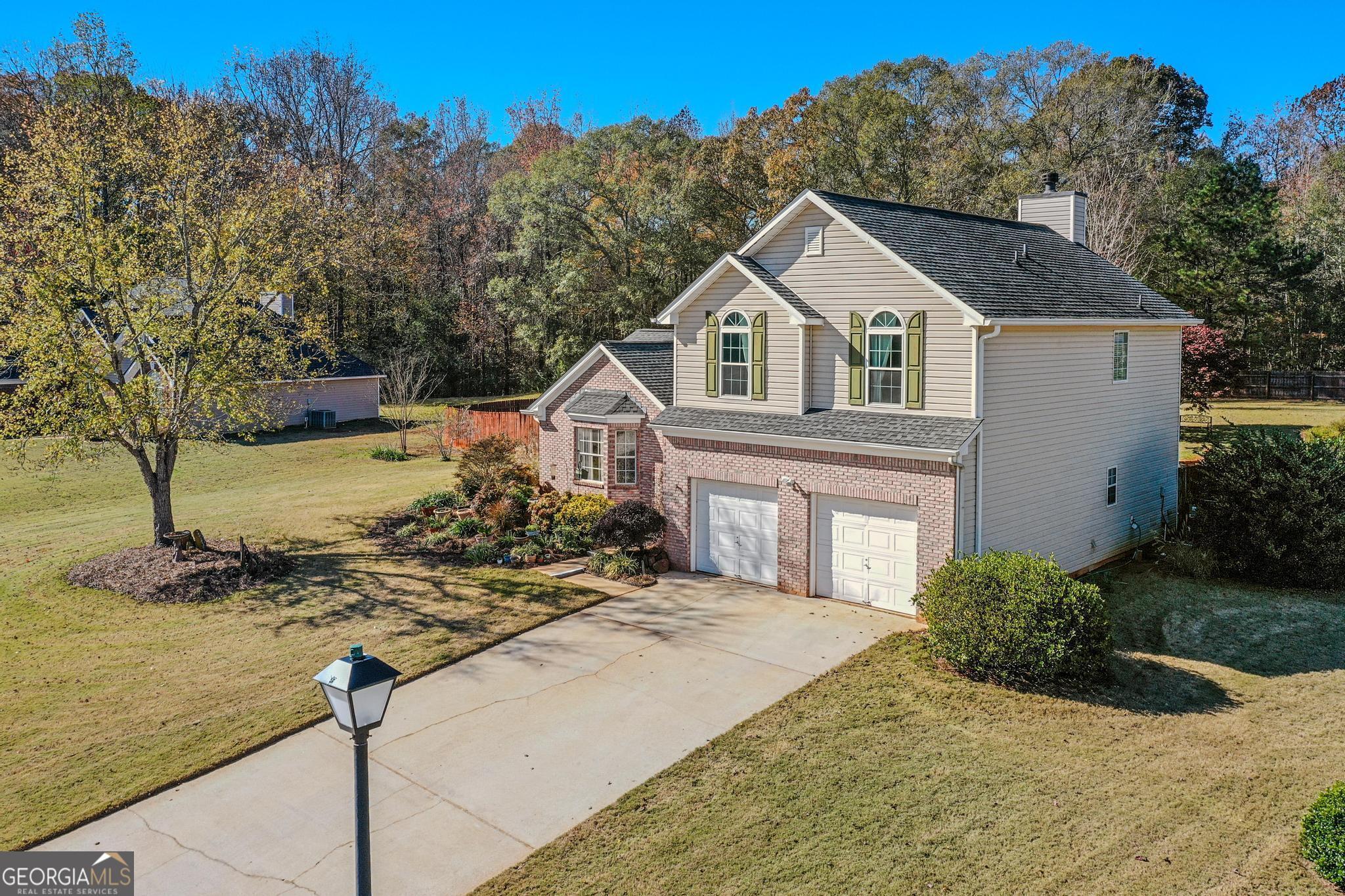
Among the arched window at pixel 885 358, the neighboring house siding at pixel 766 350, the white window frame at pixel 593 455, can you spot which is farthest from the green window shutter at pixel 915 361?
the white window frame at pixel 593 455

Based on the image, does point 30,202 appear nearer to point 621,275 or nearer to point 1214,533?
point 1214,533

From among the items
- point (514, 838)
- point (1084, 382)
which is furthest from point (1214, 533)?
point (514, 838)

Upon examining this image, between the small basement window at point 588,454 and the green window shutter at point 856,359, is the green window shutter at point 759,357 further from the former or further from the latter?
the small basement window at point 588,454

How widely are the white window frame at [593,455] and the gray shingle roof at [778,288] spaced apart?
5.26m

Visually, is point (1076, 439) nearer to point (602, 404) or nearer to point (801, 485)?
point (801, 485)

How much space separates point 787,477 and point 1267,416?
3081 cm

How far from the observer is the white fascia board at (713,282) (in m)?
15.5

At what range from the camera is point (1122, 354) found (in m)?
17.5

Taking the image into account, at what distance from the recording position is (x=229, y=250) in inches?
699

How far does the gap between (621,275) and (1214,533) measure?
1242 inches

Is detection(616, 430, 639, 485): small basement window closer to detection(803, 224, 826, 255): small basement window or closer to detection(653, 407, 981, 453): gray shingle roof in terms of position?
Answer: detection(653, 407, 981, 453): gray shingle roof

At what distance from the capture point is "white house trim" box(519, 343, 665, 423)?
19.3 metres

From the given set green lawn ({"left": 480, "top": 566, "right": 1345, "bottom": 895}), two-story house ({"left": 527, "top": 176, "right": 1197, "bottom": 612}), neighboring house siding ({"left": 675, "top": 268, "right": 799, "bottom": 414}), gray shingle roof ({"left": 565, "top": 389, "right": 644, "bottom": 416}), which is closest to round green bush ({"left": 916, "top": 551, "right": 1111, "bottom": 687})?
green lawn ({"left": 480, "top": 566, "right": 1345, "bottom": 895})

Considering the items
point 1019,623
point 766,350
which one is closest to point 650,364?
point 766,350
